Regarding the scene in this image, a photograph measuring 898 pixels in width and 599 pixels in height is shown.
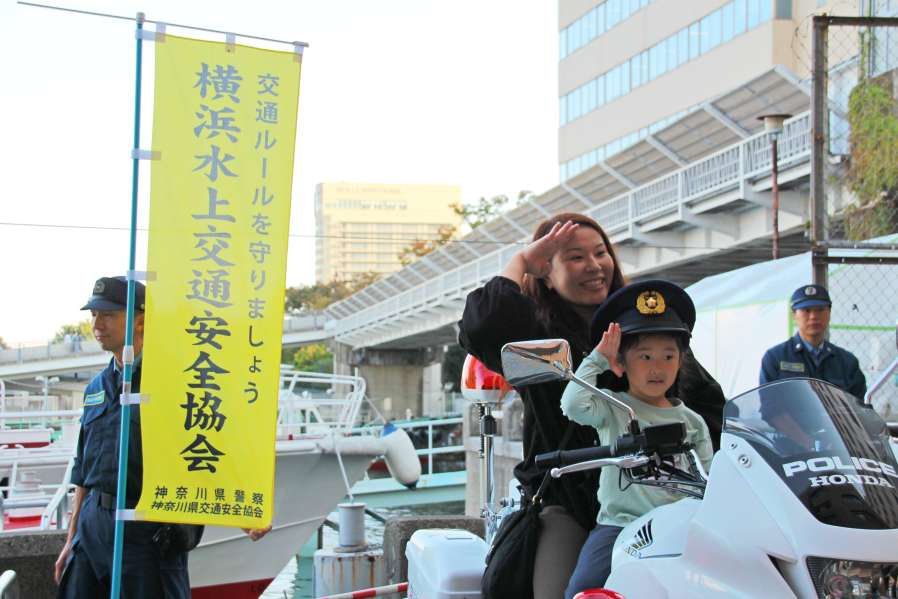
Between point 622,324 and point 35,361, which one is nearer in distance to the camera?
point 622,324

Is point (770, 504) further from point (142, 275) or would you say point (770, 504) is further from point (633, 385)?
point (142, 275)

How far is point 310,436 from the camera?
14.3 meters

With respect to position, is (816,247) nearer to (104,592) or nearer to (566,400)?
(566,400)

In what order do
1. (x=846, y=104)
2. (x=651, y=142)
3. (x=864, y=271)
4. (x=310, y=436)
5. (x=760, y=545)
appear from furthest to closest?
1. (x=651, y=142)
2. (x=310, y=436)
3. (x=846, y=104)
4. (x=864, y=271)
5. (x=760, y=545)

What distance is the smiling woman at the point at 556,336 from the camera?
3.18 meters

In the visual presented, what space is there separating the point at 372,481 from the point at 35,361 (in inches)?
1090

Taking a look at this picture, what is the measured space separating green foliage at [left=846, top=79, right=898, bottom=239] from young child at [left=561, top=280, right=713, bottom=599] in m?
8.07

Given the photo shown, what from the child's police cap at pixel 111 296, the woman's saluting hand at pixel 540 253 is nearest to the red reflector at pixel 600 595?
the woman's saluting hand at pixel 540 253

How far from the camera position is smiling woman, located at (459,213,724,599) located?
10.4ft

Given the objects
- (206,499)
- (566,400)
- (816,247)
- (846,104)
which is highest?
(846,104)

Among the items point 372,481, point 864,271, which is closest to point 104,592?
point 864,271

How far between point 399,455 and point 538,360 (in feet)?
43.6

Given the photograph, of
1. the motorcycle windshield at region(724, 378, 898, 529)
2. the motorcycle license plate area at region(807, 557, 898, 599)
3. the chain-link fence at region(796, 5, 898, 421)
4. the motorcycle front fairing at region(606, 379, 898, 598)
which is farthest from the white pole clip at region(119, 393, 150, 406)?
the chain-link fence at region(796, 5, 898, 421)

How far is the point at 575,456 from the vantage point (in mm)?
2572
